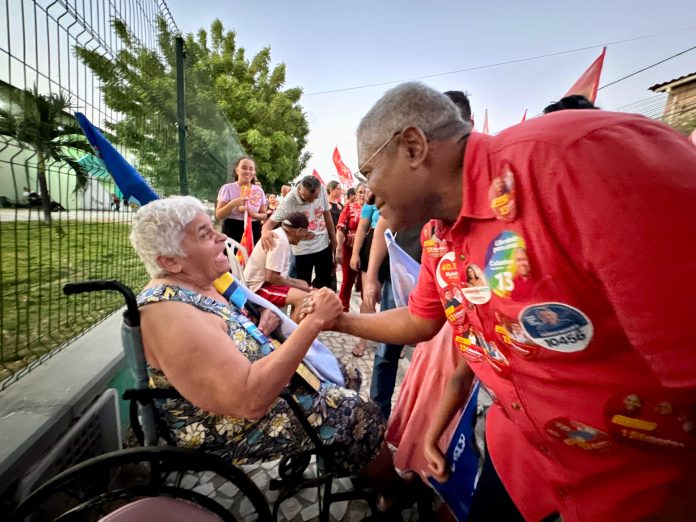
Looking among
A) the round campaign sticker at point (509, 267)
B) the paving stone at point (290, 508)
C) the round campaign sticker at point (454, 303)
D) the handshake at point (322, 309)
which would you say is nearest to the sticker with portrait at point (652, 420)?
the round campaign sticker at point (509, 267)

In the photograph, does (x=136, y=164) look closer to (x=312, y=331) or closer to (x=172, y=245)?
(x=172, y=245)

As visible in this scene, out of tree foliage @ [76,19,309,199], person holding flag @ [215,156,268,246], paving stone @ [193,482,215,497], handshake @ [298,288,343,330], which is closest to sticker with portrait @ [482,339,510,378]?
handshake @ [298,288,343,330]

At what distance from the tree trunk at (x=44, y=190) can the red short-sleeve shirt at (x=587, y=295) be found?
6.87 ft

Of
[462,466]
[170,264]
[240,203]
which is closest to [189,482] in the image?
[170,264]

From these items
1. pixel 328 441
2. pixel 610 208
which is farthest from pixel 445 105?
pixel 328 441

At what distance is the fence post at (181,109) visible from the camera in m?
3.88

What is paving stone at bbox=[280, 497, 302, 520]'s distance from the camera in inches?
78.4

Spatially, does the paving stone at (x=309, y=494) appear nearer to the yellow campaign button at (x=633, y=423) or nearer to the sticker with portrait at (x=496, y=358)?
the sticker with portrait at (x=496, y=358)

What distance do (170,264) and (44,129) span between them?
3.45 feet

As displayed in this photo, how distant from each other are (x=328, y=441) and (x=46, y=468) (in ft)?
4.13

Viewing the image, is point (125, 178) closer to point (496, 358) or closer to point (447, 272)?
point (447, 272)

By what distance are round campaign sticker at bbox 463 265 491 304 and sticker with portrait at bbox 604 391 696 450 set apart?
1.25ft

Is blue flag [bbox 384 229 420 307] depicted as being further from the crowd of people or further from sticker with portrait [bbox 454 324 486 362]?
sticker with portrait [bbox 454 324 486 362]

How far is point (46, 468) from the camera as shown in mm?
1486
